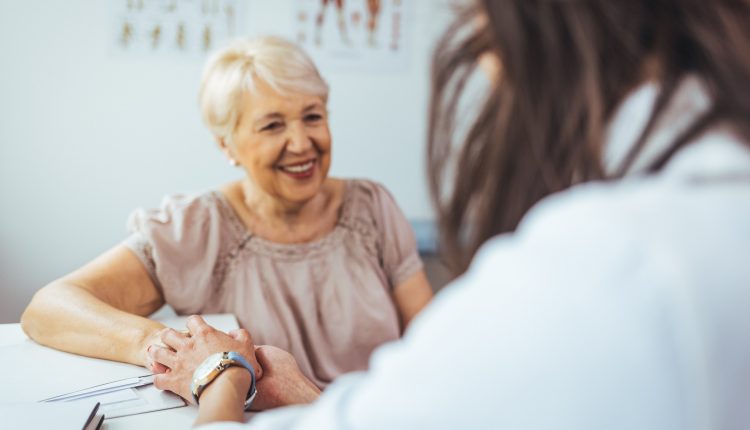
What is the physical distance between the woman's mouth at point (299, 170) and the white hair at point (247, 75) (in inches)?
7.0

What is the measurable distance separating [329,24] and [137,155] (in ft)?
3.59

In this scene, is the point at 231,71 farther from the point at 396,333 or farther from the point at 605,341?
the point at 605,341

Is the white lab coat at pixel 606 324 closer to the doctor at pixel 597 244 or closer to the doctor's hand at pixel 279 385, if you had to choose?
the doctor at pixel 597 244

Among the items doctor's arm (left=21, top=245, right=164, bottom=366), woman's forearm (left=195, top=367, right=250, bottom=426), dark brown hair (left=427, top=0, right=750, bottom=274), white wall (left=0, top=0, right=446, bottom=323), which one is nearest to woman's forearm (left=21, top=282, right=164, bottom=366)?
doctor's arm (left=21, top=245, right=164, bottom=366)

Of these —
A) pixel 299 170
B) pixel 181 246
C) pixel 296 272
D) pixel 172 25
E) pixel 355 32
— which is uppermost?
pixel 172 25

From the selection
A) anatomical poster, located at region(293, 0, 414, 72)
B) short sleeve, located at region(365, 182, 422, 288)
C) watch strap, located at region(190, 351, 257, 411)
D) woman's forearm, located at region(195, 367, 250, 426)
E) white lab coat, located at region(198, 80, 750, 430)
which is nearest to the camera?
white lab coat, located at region(198, 80, 750, 430)

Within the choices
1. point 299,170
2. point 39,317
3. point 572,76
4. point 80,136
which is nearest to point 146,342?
point 39,317

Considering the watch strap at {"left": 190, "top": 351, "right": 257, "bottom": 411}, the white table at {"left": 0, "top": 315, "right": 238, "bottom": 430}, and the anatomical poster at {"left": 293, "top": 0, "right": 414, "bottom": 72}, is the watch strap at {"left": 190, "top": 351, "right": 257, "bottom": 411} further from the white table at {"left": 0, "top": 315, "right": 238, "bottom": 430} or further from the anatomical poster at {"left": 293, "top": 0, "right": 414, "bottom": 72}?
the anatomical poster at {"left": 293, "top": 0, "right": 414, "bottom": 72}

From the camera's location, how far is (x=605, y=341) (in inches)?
17.8

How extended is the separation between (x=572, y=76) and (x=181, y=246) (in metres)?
1.33

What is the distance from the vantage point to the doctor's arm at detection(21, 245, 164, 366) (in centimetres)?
135

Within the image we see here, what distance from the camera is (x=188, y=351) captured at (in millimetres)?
1215

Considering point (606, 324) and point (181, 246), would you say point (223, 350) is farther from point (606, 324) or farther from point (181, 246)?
point (606, 324)

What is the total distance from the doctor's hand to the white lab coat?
69cm
